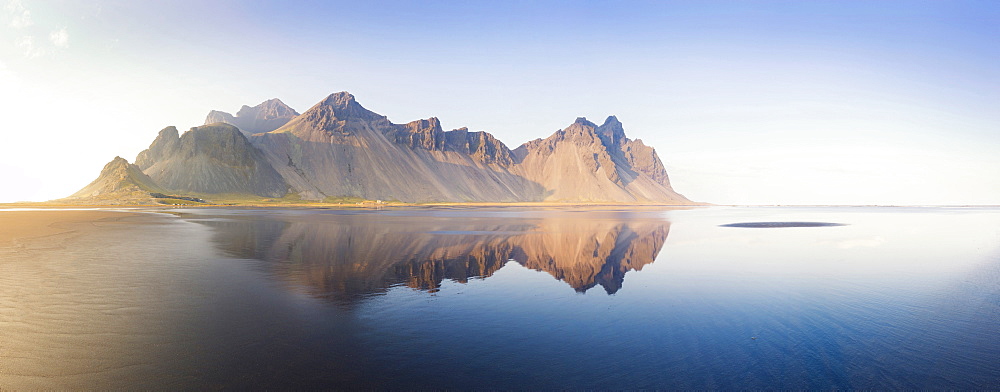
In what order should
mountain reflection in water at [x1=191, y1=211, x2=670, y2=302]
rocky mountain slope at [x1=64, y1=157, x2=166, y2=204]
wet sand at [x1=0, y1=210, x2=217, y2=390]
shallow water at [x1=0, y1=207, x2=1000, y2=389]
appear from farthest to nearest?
rocky mountain slope at [x1=64, y1=157, x2=166, y2=204] → mountain reflection in water at [x1=191, y1=211, x2=670, y2=302] → shallow water at [x1=0, y1=207, x2=1000, y2=389] → wet sand at [x1=0, y1=210, x2=217, y2=390]

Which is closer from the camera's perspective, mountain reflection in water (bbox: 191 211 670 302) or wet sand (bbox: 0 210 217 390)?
wet sand (bbox: 0 210 217 390)

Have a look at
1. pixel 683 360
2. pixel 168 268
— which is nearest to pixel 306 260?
pixel 168 268

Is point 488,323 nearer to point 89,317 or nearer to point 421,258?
point 89,317

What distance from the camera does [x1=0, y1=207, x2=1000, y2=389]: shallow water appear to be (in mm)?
8711

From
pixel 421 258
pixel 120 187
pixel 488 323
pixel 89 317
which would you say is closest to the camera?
pixel 89 317

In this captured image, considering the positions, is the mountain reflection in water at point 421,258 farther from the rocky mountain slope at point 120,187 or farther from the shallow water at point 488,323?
the rocky mountain slope at point 120,187

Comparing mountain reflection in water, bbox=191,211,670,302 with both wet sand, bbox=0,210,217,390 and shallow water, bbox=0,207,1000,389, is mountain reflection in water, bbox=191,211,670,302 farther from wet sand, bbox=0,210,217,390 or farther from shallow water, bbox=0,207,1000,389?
→ wet sand, bbox=0,210,217,390

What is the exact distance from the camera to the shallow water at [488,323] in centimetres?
871

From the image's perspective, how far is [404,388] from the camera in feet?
26.1

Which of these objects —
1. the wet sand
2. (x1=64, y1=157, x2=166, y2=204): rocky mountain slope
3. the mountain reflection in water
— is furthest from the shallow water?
(x1=64, y1=157, x2=166, y2=204): rocky mountain slope

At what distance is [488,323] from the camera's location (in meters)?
12.4

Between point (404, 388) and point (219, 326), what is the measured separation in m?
6.40

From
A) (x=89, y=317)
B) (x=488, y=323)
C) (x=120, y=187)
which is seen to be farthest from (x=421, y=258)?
(x=120, y=187)

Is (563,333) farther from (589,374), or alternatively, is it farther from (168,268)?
(168,268)
